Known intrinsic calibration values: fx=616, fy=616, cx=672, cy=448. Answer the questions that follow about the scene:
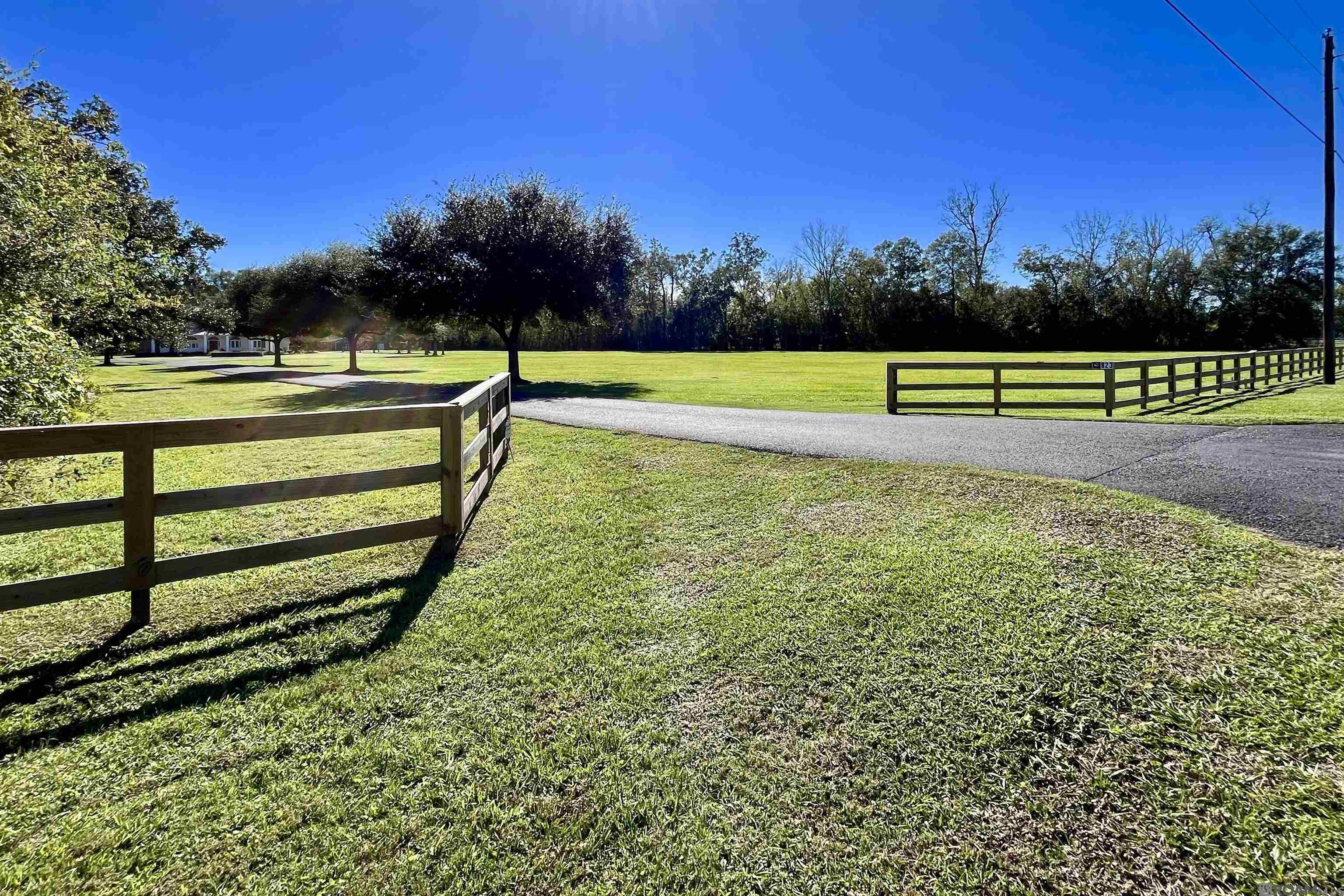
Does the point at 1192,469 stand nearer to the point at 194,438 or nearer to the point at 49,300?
the point at 194,438

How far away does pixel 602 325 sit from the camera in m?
27.8

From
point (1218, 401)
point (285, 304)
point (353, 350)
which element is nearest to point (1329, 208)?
point (1218, 401)

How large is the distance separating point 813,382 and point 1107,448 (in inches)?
641

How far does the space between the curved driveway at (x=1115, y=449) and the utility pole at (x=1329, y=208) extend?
43.6 ft

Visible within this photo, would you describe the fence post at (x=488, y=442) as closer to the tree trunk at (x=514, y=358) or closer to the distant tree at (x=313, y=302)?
the tree trunk at (x=514, y=358)

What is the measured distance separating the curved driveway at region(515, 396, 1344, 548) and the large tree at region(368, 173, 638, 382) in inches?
475

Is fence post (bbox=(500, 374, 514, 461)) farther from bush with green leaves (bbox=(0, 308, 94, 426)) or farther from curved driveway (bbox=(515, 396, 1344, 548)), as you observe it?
bush with green leaves (bbox=(0, 308, 94, 426))

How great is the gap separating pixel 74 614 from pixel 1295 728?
6877mm

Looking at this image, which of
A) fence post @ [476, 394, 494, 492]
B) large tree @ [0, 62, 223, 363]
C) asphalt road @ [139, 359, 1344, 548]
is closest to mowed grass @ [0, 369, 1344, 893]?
asphalt road @ [139, 359, 1344, 548]

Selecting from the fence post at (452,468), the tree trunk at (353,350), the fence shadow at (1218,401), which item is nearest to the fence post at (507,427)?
the fence post at (452,468)

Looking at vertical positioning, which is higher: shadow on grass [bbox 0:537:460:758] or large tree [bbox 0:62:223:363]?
large tree [bbox 0:62:223:363]

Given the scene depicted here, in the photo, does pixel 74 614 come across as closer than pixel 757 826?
No

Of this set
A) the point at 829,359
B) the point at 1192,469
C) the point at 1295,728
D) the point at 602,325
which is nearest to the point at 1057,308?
the point at 829,359

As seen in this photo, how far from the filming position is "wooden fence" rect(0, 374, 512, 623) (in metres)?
3.57
